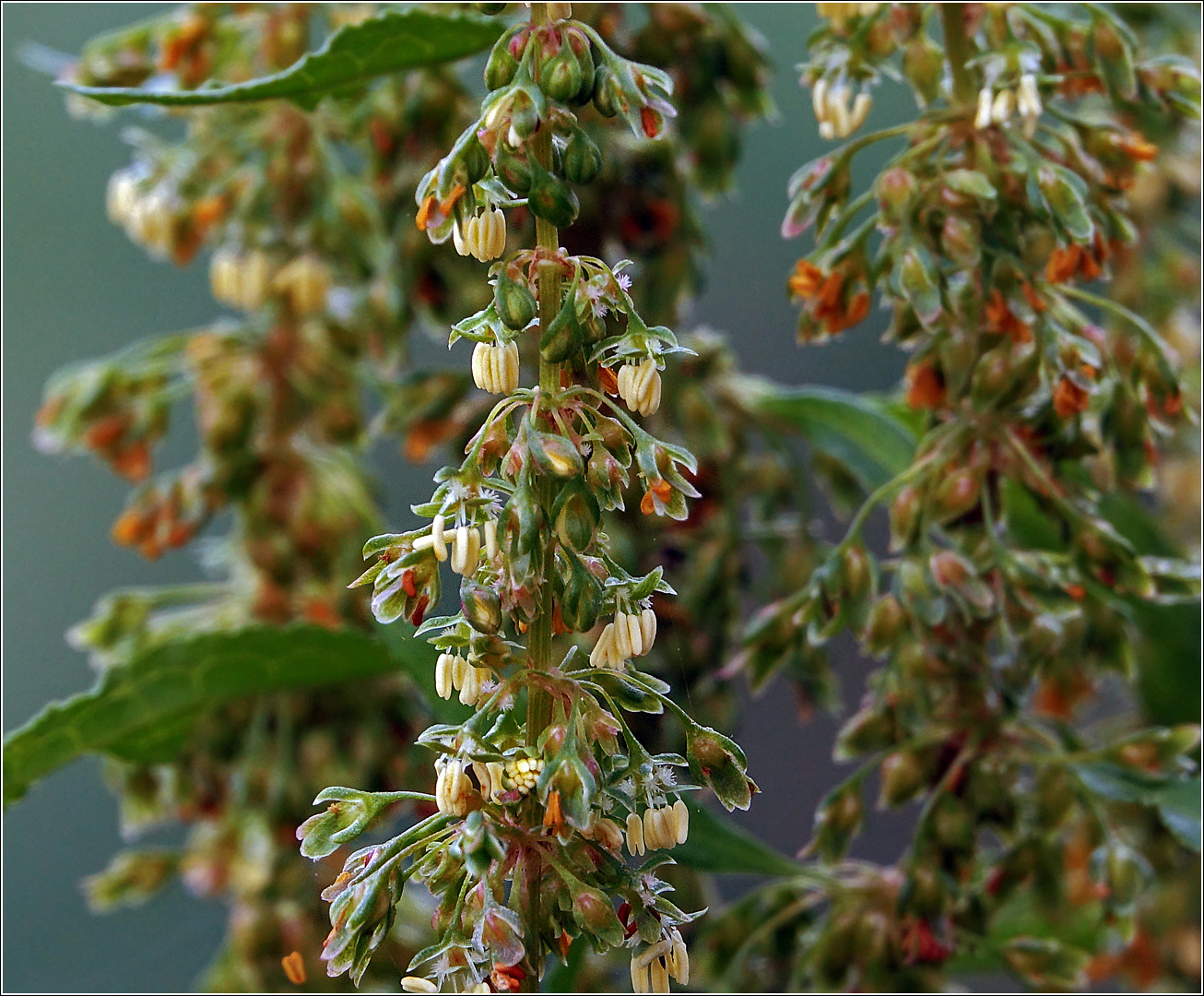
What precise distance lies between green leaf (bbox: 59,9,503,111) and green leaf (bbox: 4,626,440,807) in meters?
0.29

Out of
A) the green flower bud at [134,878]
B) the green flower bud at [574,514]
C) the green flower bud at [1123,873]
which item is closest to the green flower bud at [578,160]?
the green flower bud at [574,514]

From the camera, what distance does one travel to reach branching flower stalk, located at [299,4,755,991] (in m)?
0.44

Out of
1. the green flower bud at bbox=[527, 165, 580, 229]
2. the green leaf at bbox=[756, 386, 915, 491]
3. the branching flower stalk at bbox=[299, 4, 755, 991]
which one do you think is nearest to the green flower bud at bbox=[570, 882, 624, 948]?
the branching flower stalk at bbox=[299, 4, 755, 991]

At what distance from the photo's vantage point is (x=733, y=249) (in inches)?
39.8

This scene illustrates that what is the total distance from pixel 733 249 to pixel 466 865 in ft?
Result: 2.18

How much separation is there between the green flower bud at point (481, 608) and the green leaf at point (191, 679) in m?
0.33

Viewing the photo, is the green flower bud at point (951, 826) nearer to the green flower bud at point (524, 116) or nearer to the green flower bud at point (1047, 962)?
the green flower bud at point (1047, 962)

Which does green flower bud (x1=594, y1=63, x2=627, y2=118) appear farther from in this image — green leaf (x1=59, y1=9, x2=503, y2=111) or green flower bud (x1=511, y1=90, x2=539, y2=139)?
green leaf (x1=59, y1=9, x2=503, y2=111)

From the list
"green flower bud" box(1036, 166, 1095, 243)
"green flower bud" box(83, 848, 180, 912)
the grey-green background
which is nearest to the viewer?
"green flower bud" box(1036, 166, 1095, 243)

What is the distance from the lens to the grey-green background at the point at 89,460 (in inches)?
34.0

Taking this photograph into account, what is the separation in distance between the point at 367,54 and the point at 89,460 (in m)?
0.75

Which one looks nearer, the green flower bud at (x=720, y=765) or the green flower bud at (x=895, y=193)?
the green flower bud at (x=720, y=765)

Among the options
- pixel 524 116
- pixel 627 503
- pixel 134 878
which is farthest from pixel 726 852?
pixel 134 878

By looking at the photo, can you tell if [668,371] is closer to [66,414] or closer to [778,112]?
[778,112]
